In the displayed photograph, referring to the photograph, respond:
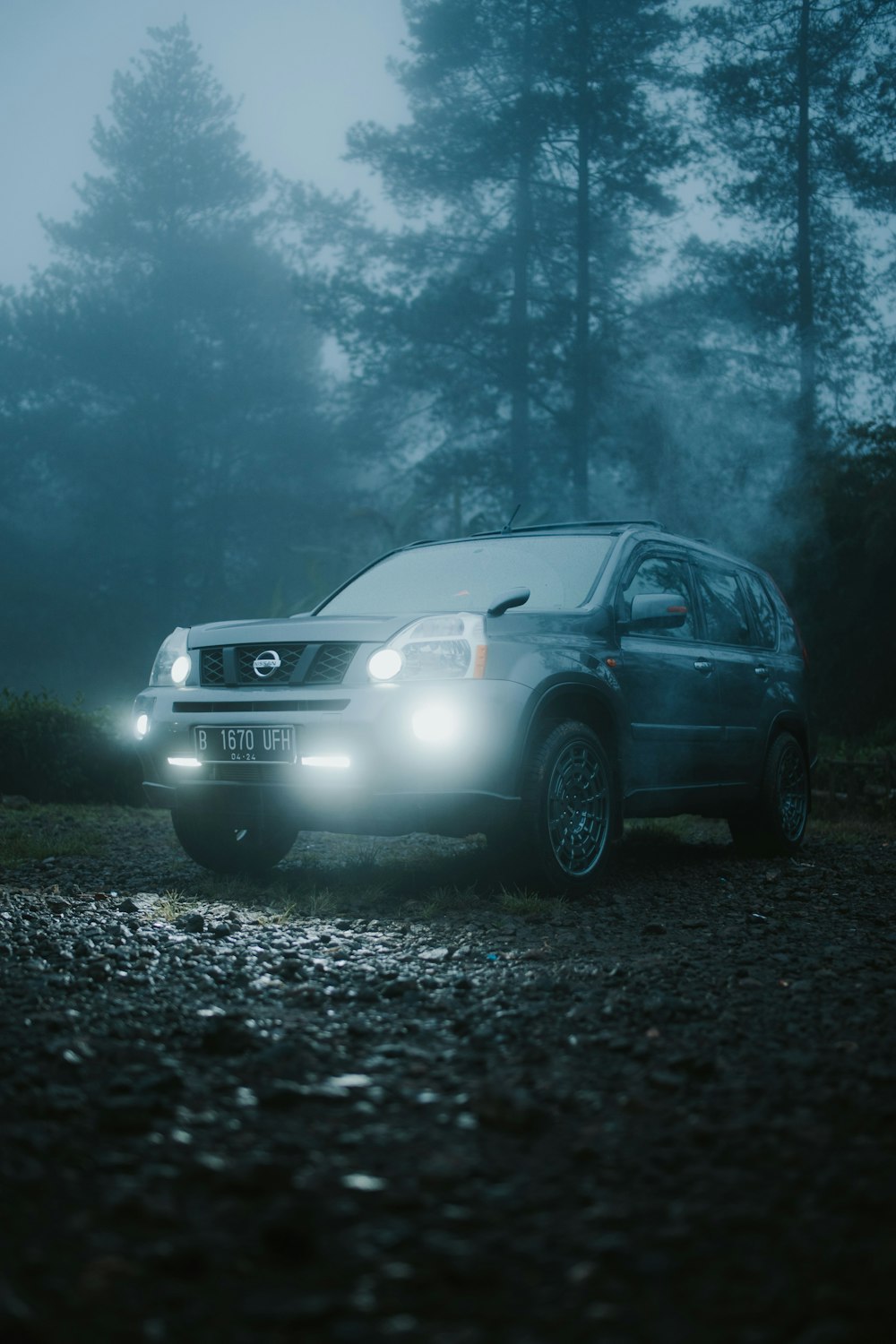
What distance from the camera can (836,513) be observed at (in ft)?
49.4

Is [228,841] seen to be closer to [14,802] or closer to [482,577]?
[482,577]

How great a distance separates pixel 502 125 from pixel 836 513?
14.7 meters

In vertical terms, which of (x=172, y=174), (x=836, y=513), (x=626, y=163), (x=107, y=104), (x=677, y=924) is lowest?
(x=677, y=924)

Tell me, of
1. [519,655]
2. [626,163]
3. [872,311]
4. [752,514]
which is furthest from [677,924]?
[626,163]

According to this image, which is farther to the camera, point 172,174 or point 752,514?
point 172,174

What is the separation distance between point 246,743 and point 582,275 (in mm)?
22151

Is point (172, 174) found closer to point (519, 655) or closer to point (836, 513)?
point (836, 513)

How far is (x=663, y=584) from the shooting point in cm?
662

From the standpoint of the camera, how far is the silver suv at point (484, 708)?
5.02 m

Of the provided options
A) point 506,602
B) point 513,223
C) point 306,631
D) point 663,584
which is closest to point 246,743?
point 306,631

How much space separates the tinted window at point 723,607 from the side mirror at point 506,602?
188 centimetres

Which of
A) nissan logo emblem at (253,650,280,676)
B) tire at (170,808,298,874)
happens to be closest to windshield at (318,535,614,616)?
nissan logo emblem at (253,650,280,676)

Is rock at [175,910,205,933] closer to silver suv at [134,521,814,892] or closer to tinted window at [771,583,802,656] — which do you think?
silver suv at [134,521,814,892]

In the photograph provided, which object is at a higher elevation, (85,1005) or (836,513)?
(836,513)
